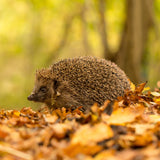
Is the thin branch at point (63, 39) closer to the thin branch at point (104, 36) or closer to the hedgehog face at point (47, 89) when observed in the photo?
the thin branch at point (104, 36)

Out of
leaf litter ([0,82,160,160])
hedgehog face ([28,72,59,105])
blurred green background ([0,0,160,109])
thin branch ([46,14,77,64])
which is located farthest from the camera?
thin branch ([46,14,77,64])

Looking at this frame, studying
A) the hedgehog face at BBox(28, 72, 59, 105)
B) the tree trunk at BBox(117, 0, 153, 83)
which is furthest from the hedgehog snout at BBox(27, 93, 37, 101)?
the tree trunk at BBox(117, 0, 153, 83)

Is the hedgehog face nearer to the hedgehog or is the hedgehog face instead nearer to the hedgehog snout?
the hedgehog

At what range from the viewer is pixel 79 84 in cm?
617

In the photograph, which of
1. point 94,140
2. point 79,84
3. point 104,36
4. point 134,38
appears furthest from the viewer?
point 104,36

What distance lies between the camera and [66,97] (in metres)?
6.22

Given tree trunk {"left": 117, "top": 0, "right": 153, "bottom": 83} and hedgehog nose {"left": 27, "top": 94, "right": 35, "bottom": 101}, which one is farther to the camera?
tree trunk {"left": 117, "top": 0, "right": 153, "bottom": 83}

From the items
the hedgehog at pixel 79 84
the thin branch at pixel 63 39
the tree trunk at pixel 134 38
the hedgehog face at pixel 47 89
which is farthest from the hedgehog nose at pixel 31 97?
the thin branch at pixel 63 39

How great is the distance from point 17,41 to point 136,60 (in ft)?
56.3

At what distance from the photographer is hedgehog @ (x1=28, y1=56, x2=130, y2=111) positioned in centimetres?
612

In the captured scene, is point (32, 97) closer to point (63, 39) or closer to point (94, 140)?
point (94, 140)

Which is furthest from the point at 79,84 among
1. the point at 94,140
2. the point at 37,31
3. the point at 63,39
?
the point at 37,31

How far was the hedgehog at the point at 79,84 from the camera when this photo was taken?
6.12 metres

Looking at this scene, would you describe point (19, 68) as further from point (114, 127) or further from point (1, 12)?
point (114, 127)
